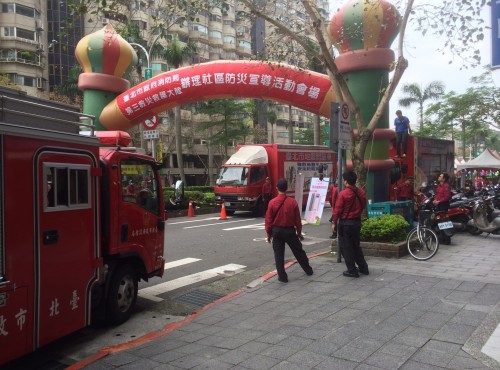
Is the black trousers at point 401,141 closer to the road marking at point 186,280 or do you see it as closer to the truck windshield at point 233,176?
the truck windshield at point 233,176

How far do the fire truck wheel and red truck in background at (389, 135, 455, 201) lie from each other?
9649mm

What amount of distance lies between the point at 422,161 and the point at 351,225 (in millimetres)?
11110

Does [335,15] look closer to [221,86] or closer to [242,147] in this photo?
Result: [221,86]

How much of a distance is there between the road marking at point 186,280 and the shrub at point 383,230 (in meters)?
2.53

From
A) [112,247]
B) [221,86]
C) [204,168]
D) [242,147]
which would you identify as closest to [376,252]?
[112,247]

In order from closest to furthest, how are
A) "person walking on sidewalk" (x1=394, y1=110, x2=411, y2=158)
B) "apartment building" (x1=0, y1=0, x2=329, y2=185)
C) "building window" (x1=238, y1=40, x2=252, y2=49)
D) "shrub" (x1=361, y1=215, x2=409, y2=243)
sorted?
"shrub" (x1=361, y1=215, x2=409, y2=243)
"person walking on sidewalk" (x1=394, y1=110, x2=411, y2=158)
"apartment building" (x1=0, y1=0, x2=329, y2=185)
"building window" (x1=238, y1=40, x2=252, y2=49)

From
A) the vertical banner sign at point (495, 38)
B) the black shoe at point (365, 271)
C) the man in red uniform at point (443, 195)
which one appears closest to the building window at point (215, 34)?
the man in red uniform at point (443, 195)

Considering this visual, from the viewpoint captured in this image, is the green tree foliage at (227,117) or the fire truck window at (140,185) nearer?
the fire truck window at (140,185)

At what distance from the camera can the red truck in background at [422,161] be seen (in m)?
14.4

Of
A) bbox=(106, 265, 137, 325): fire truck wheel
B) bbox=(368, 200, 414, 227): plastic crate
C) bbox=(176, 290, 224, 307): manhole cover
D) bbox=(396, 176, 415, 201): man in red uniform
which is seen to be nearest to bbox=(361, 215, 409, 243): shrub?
bbox=(368, 200, 414, 227): plastic crate

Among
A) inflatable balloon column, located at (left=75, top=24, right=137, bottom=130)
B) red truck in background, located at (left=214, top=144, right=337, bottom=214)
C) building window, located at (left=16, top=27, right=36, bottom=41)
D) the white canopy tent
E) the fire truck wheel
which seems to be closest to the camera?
the fire truck wheel

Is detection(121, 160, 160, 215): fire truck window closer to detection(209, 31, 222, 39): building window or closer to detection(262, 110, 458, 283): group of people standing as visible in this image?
detection(262, 110, 458, 283): group of people standing

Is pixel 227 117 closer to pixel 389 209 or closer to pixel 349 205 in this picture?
pixel 389 209

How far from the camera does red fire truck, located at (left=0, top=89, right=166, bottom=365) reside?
147 inches
